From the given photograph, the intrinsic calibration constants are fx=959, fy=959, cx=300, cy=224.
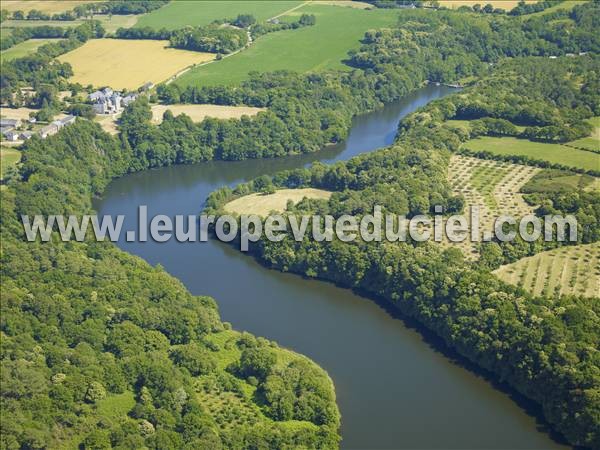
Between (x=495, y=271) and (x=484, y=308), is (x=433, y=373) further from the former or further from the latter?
(x=495, y=271)

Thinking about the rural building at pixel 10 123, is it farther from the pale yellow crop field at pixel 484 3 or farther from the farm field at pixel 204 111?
the pale yellow crop field at pixel 484 3

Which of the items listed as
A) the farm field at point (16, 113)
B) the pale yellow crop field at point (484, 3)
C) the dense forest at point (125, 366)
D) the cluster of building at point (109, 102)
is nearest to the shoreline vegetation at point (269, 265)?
the dense forest at point (125, 366)

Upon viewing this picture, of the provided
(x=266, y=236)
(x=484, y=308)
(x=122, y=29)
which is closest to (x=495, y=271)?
(x=484, y=308)

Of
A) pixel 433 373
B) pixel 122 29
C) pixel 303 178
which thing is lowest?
pixel 433 373

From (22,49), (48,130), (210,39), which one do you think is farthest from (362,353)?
(22,49)

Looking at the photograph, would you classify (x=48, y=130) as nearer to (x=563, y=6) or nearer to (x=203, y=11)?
(x=203, y=11)

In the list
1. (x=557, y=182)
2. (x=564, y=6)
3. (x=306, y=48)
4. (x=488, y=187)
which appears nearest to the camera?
(x=557, y=182)

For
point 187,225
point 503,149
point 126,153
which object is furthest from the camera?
point 126,153
